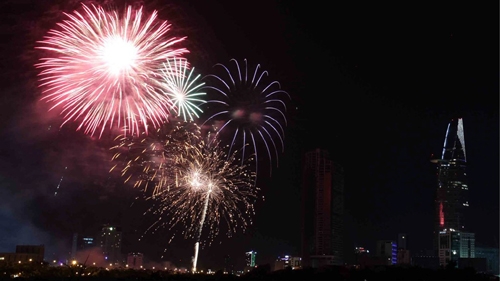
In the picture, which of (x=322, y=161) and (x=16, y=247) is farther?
(x=322, y=161)

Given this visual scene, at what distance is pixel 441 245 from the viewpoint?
623 ft

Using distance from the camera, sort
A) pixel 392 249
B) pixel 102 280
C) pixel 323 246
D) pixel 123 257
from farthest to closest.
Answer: pixel 392 249 < pixel 323 246 < pixel 123 257 < pixel 102 280

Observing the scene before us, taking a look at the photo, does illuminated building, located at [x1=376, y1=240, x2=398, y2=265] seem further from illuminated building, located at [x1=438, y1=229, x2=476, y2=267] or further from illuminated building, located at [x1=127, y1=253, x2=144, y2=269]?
illuminated building, located at [x1=127, y1=253, x2=144, y2=269]

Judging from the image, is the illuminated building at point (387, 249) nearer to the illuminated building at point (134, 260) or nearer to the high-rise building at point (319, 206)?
the high-rise building at point (319, 206)

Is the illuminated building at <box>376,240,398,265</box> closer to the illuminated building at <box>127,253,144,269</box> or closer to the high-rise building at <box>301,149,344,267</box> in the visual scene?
the high-rise building at <box>301,149,344,267</box>

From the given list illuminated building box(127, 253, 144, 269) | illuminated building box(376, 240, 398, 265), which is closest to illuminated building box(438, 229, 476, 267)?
illuminated building box(376, 240, 398, 265)

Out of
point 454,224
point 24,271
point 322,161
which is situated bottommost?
point 24,271

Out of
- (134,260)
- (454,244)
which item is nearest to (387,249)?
(454,244)

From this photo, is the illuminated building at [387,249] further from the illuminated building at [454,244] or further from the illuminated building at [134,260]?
the illuminated building at [134,260]

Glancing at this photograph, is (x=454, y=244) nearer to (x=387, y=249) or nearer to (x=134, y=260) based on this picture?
(x=387, y=249)

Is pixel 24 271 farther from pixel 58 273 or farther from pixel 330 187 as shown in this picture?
pixel 330 187

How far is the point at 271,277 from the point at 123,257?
12654 cm

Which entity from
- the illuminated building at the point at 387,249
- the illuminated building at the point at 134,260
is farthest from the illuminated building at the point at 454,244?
the illuminated building at the point at 134,260

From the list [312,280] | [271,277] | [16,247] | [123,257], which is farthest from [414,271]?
[123,257]
